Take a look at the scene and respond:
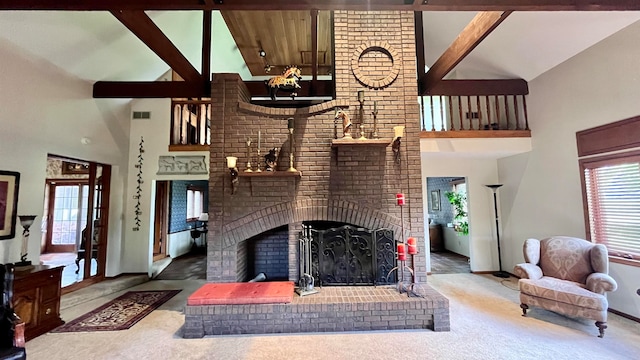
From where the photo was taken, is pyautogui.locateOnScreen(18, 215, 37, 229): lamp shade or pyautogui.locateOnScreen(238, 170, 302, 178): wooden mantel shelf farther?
pyautogui.locateOnScreen(238, 170, 302, 178): wooden mantel shelf

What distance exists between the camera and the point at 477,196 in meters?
5.75

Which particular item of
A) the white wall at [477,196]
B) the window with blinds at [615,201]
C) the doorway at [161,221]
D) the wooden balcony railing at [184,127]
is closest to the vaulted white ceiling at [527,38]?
the window with blinds at [615,201]

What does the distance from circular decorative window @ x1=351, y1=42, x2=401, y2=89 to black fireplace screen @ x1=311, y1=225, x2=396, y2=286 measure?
203 centimetres

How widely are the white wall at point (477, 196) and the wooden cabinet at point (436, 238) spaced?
254cm

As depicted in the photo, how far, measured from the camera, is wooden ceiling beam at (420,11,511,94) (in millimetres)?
2807

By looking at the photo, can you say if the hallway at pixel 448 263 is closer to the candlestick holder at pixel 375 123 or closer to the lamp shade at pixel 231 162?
the candlestick holder at pixel 375 123

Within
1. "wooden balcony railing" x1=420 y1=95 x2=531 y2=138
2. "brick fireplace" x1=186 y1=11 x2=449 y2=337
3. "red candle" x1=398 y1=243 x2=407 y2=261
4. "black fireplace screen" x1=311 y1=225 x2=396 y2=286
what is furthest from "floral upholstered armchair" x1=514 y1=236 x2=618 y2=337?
"wooden balcony railing" x1=420 y1=95 x2=531 y2=138

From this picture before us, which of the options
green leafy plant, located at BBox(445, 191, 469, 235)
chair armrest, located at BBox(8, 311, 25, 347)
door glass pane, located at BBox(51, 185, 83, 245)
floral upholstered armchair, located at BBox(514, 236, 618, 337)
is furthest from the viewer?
door glass pane, located at BBox(51, 185, 83, 245)

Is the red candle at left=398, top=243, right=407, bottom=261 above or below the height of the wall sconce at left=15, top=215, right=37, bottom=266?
below

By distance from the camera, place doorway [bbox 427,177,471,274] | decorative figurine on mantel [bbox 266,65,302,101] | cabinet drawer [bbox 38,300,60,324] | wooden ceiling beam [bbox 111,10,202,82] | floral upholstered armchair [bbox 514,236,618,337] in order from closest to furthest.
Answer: wooden ceiling beam [bbox 111,10,202,82]
floral upholstered armchair [bbox 514,236,618,337]
cabinet drawer [bbox 38,300,60,324]
decorative figurine on mantel [bbox 266,65,302,101]
doorway [bbox 427,177,471,274]

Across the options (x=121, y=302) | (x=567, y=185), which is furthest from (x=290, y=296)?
(x=567, y=185)

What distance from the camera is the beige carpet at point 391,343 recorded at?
262 cm

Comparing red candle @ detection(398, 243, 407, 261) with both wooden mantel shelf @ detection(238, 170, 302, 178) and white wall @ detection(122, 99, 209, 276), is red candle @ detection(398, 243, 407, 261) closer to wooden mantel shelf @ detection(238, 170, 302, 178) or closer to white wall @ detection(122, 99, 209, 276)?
wooden mantel shelf @ detection(238, 170, 302, 178)

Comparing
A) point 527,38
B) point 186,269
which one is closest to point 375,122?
point 527,38
